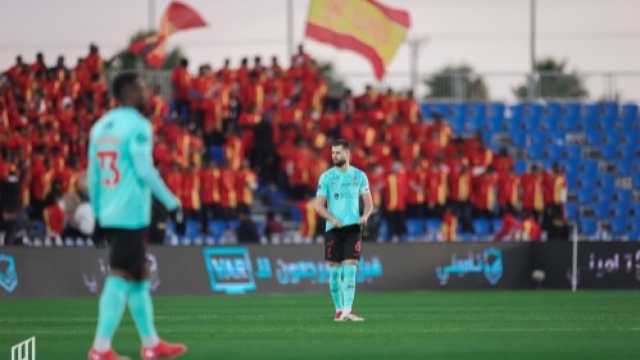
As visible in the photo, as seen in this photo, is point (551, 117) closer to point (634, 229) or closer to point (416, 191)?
point (634, 229)

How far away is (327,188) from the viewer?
71.3 feet

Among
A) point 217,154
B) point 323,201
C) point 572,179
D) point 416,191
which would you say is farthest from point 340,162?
point 572,179

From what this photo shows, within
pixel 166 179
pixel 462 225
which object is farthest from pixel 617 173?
pixel 166 179

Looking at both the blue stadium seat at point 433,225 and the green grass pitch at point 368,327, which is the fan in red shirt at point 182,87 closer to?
the blue stadium seat at point 433,225

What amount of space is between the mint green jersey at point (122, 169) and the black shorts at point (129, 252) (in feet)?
0.23

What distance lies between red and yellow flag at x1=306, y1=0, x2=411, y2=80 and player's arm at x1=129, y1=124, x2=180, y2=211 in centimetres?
2529

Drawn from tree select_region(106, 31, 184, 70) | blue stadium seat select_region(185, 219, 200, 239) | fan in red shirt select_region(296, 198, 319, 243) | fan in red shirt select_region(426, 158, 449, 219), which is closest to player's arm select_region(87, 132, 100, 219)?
fan in red shirt select_region(296, 198, 319, 243)

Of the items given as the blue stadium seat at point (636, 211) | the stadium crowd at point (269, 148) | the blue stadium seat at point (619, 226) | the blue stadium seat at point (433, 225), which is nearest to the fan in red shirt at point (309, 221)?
the stadium crowd at point (269, 148)

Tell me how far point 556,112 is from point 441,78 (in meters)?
3.58

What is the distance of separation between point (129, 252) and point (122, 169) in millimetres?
712

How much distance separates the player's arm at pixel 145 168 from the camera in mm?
13219

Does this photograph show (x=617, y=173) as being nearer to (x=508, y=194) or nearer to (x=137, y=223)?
(x=508, y=194)
